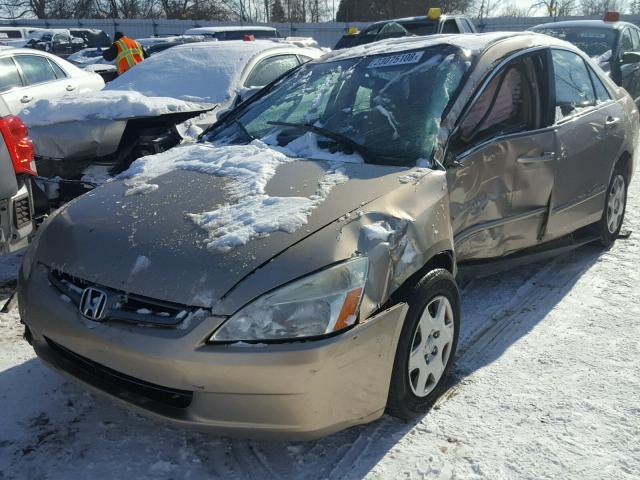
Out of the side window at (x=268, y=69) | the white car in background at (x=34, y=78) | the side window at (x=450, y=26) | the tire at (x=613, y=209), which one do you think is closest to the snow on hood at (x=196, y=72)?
the side window at (x=268, y=69)

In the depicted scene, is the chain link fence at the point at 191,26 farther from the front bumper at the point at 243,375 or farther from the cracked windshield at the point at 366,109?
the front bumper at the point at 243,375

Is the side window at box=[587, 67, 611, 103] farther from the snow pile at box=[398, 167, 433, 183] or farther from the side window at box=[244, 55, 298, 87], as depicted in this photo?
the side window at box=[244, 55, 298, 87]

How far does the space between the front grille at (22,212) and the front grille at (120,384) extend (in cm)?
151

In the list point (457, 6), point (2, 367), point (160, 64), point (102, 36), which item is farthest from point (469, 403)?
point (457, 6)

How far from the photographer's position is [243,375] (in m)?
2.11

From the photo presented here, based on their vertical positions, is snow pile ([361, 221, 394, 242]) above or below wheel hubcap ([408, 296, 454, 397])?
above

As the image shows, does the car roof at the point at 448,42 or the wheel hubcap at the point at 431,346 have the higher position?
the car roof at the point at 448,42

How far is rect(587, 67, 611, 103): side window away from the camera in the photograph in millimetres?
4547

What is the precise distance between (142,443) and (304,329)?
3.06ft

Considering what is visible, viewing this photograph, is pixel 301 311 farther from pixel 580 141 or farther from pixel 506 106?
pixel 580 141

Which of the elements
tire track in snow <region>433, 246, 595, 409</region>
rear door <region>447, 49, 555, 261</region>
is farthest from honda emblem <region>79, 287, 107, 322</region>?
rear door <region>447, 49, 555, 261</region>

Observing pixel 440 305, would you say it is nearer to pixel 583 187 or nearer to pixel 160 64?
pixel 583 187

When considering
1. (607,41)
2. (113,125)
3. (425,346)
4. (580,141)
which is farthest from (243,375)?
(607,41)

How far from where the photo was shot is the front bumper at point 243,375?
2.11m
